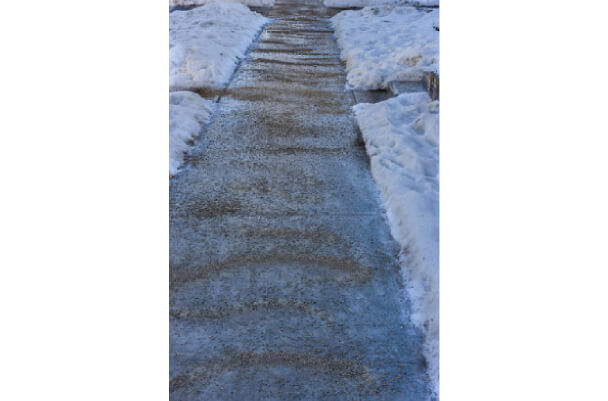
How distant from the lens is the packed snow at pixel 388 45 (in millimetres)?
3361

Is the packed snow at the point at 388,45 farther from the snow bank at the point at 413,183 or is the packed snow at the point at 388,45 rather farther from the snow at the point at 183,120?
the snow at the point at 183,120

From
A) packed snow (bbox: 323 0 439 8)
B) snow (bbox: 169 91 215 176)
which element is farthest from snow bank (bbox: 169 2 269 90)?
packed snow (bbox: 323 0 439 8)

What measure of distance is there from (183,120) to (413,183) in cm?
111

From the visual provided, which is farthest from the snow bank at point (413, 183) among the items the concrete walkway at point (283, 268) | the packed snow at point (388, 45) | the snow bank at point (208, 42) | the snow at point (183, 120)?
the snow bank at point (208, 42)

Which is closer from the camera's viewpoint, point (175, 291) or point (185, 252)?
point (175, 291)

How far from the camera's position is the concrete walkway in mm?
1316

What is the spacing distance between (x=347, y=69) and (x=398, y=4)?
182 cm

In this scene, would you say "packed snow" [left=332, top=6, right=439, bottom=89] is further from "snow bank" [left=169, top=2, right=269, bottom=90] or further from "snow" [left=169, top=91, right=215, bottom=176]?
"snow" [left=169, top=91, right=215, bottom=176]

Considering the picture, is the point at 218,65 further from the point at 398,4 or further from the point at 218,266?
the point at 398,4

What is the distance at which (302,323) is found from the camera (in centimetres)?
147

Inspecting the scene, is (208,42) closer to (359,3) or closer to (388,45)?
(388,45)
